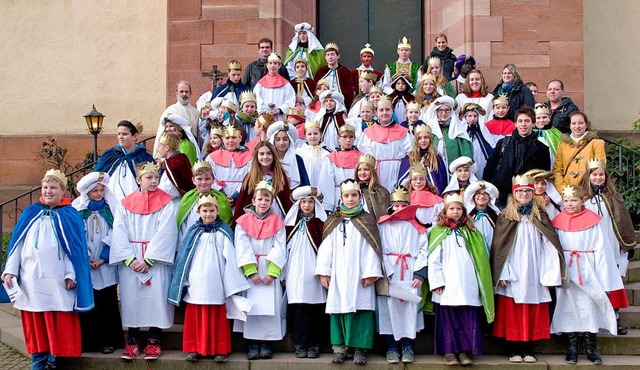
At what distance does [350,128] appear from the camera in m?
8.30

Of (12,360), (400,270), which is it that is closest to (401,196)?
(400,270)

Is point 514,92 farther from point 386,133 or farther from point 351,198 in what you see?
point 351,198

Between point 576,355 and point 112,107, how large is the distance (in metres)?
10.6

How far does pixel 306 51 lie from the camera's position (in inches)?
456

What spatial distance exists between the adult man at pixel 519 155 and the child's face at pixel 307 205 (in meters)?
2.20

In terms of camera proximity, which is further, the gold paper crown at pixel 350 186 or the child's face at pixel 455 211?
the gold paper crown at pixel 350 186

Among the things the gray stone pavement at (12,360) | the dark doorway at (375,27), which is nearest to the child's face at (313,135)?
the gray stone pavement at (12,360)

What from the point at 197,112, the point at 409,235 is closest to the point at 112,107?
the point at 197,112

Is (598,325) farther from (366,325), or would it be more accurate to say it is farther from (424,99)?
(424,99)

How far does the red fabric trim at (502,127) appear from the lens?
925cm

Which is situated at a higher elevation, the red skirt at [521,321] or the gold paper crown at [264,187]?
the gold paper crown at [264,187]

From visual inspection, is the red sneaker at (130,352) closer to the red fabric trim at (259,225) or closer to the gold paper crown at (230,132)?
the red fabric trim at (259,225)

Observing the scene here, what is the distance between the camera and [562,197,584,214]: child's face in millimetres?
7020

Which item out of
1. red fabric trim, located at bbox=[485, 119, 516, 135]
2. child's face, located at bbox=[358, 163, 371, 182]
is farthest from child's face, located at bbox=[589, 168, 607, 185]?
child's face, located at bbox=[358, 163, 371, 182]
